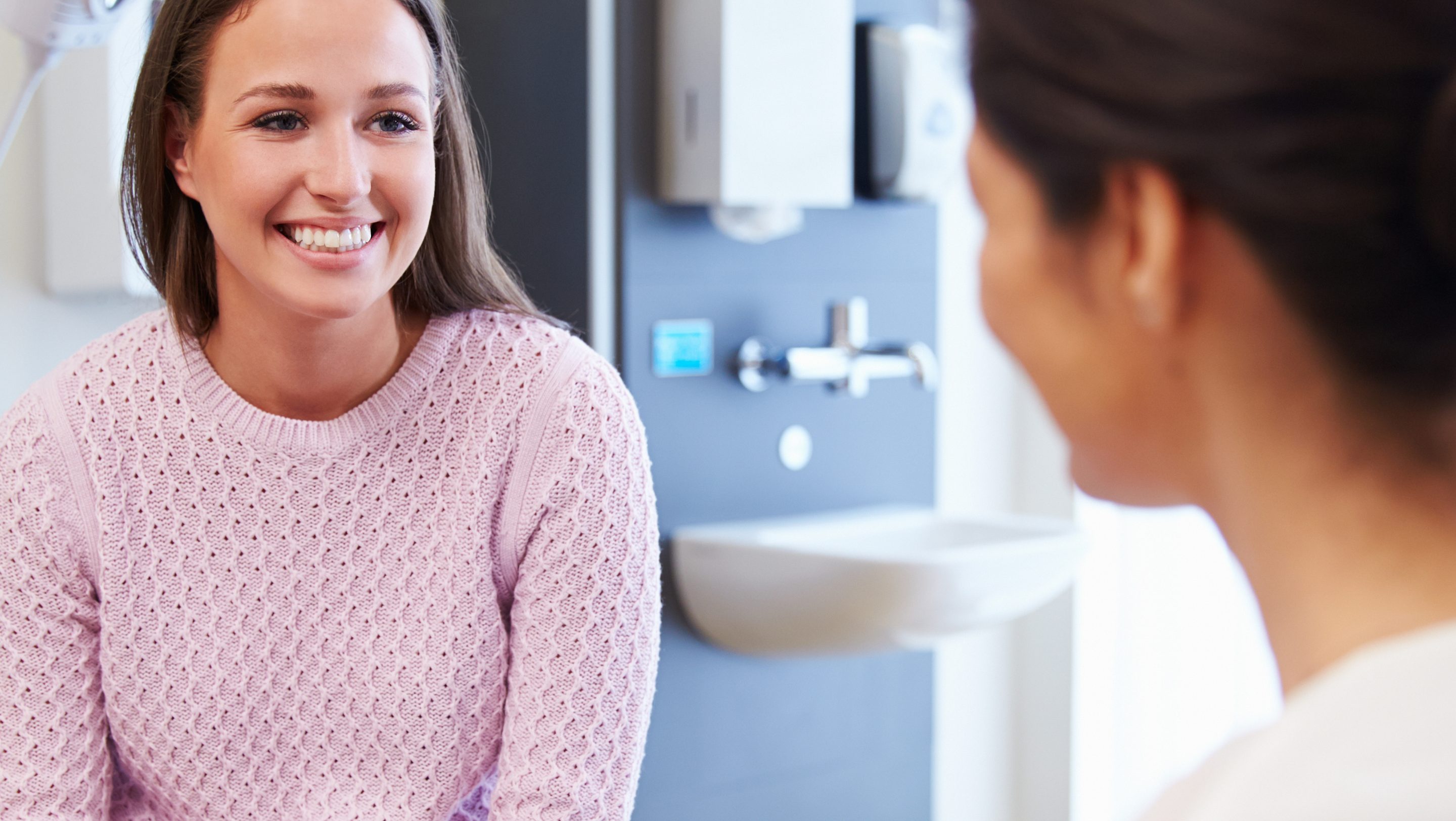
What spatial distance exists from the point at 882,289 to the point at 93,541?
3.90 ft

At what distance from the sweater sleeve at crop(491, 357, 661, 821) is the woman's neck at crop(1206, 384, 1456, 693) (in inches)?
32.5

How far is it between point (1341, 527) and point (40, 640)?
1108mm

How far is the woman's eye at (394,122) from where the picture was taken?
1.22 meters

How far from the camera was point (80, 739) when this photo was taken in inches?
48.8

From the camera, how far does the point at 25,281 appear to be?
1.60 meters

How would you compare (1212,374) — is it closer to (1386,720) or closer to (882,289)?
(1386,720)

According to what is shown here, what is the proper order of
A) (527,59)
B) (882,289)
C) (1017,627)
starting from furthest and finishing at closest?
1. (1017,627)
2. (882,289)
3. (527,59)

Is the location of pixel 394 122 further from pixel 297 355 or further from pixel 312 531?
pixel 312 531

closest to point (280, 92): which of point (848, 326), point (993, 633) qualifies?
point (848, 326)

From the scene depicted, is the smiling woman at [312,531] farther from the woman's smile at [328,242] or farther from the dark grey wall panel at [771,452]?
the dark grey wall panel at [771,452]

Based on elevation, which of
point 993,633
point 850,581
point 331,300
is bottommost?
point 993,633

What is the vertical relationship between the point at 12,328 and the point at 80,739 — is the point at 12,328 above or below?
above

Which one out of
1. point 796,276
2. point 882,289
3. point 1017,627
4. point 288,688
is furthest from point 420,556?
point 1017,627

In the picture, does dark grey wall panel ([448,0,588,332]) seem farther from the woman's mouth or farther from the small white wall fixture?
the woman's mouth
